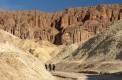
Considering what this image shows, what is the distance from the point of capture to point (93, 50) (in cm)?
5953

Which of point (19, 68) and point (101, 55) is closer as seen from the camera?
point (19, 68)

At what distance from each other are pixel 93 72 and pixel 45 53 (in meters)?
79.0

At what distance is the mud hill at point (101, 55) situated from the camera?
158ft

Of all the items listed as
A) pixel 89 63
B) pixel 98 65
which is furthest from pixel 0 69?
pixel 89 63

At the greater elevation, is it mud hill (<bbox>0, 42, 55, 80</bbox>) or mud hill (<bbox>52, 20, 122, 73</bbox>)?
mud hill (<bbox>52, 20, 122, 73</bbox>)

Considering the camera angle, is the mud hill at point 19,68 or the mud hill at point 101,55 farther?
the mud hill at point 101,55

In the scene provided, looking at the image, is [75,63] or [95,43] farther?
A: [95,43]

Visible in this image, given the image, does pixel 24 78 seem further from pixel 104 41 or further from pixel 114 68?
pixel 104 41

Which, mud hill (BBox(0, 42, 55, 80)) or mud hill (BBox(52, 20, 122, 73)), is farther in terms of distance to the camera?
mud hill (BBox(52, 20, 122, 73))

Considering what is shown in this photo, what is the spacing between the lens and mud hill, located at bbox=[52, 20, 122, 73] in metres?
48.1

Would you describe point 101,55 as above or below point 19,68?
above

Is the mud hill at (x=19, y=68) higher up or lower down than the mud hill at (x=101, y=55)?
lower down

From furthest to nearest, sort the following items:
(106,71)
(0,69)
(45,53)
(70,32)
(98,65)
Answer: (70,32), (45,53), (98,65), (106,71), (0,69)

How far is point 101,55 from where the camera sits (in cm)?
5541
